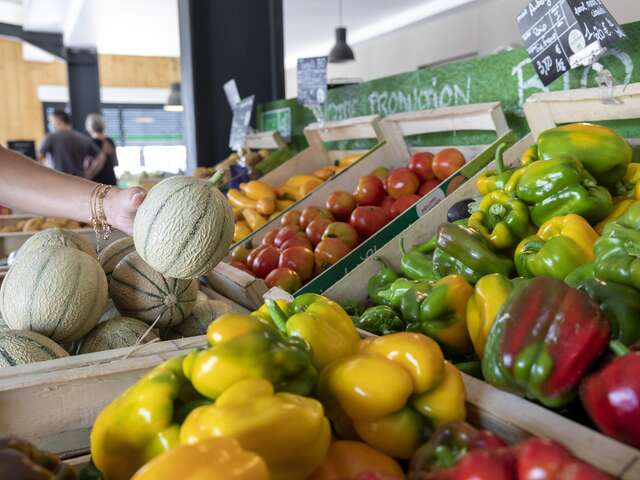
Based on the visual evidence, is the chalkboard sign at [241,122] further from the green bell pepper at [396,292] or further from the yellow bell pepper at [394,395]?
the yellow bell pepper at [394,395]

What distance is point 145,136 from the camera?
1698 centimetres

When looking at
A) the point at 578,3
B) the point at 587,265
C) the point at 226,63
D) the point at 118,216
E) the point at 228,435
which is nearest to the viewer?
the point at 228,435

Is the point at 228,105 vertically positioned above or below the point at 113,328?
above

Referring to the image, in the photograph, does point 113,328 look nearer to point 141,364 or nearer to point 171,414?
point 141,364

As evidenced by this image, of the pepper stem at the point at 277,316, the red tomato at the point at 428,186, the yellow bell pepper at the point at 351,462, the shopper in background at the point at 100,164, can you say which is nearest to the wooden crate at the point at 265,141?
the red tomato at the point at 428,186

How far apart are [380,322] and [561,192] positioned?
563 mm

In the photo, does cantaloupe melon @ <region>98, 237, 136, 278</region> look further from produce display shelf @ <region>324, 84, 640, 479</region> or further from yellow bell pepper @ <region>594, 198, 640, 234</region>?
yellow bell pepper @ <region>594, 198, 640, 234</region>

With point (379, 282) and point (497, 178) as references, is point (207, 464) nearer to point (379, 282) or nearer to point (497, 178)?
point (379, 282)

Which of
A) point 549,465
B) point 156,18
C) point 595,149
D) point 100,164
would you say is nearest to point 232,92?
point 595,149

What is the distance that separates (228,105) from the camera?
14.9 feet

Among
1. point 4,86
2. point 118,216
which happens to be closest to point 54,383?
point 118,216

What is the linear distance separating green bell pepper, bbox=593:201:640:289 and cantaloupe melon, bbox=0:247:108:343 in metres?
1.10

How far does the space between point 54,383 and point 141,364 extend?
0.49 feet

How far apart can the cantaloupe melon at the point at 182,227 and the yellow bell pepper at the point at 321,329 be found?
0.39m
